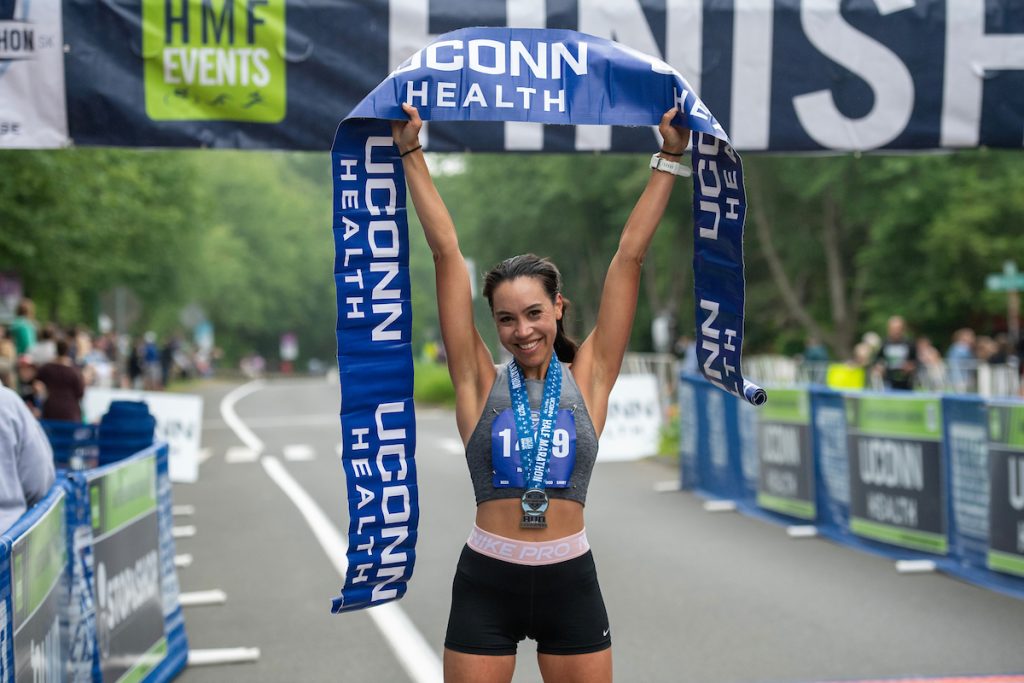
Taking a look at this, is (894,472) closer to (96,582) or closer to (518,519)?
(96,582)

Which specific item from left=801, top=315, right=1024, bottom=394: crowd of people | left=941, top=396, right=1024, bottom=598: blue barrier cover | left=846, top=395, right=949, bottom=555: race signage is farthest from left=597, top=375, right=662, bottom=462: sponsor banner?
left=941, top=396, right=1024, bottom=598: blue barrier cover

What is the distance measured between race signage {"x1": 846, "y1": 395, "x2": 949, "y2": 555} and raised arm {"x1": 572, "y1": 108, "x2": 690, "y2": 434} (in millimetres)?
7070

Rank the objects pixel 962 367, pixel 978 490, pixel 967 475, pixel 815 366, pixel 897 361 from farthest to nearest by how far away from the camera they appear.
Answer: pixel 815 366, pixel 962 367, pixel 897 361, pixel 967 475, pixel 978 490

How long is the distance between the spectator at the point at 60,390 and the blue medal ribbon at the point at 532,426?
1072 centimetres

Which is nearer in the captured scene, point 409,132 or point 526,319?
point 526,319

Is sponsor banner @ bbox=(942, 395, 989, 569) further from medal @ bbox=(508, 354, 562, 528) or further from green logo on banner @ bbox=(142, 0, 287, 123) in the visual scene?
medal @ bbox=(508, 354, 562, 528)

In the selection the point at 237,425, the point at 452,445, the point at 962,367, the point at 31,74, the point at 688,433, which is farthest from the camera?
the point at 237,425

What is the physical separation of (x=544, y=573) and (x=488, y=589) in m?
0.17

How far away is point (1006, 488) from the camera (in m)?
9.41

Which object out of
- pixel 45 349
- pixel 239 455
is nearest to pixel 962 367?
pixel 239 455

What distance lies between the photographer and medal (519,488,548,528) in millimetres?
3867

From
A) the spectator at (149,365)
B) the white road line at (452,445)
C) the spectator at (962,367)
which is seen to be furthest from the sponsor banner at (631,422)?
the spectator at (149,365)

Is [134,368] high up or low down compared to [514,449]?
down

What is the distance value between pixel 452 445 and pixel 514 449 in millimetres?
19680
